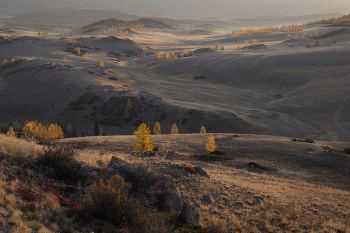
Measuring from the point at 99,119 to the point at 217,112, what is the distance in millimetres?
48387

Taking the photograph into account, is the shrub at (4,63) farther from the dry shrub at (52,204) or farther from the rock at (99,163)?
the dry shrub at (52,204)

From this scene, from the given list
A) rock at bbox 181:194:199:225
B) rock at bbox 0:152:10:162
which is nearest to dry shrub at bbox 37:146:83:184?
rock at bbox 0:152:10:162

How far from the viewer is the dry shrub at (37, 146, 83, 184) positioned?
11.5 m

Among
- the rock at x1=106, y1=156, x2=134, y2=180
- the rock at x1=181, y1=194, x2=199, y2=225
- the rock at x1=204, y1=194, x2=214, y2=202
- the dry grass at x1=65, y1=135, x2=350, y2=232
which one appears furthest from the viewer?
the rock at x1=204, y1=194, x2=214, y2=202

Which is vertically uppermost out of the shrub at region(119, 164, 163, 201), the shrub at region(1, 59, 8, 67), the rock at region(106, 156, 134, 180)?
the shrub at region(1, 59, 8, 67)

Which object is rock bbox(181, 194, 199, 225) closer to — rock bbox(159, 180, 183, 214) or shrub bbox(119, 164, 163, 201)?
rock bbox(159, 180, 183, 214)

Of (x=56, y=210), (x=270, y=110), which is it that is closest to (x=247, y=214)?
(x=56, y=210)

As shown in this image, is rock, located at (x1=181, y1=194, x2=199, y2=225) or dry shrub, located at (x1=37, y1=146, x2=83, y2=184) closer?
rock, located at (x1=181, y1=194, x2=199, y2=225)

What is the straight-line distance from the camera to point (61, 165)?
1160 centimetres

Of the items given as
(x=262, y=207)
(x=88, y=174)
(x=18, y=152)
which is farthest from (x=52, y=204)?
(x=262, y=207)

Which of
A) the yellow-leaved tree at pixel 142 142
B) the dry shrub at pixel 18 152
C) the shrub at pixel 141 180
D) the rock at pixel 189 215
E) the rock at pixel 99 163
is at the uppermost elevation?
the dry shrub at pixel 18 152

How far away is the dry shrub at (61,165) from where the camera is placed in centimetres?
1145

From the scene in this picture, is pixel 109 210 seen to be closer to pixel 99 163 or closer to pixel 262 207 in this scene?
pixel 99 163

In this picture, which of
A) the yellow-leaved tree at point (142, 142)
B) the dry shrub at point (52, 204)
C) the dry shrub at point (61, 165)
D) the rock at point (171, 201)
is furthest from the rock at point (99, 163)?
the yellow-leaved tree at point (142, 142)
